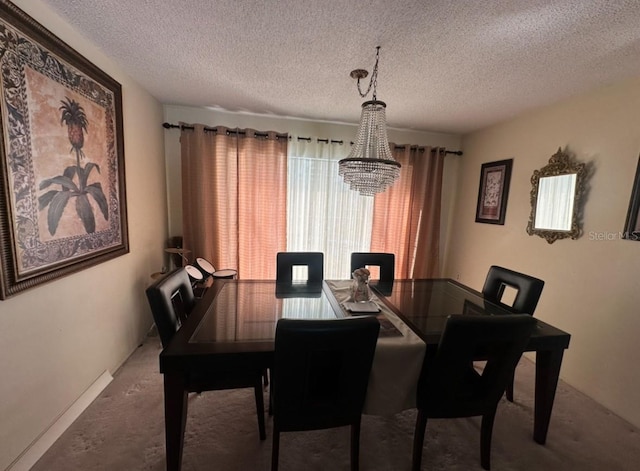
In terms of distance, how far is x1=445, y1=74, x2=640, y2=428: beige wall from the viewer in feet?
5.93

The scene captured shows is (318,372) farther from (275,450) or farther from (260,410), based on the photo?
(260,410)

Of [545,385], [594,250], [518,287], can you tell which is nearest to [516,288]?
[518,287]

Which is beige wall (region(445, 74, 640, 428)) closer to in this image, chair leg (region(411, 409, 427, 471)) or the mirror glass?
the mirror glass

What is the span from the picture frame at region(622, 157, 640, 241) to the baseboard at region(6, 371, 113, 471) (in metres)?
3.75

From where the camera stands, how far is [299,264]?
2.27 metres

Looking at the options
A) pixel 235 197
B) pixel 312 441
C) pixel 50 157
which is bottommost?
pixel 312 441

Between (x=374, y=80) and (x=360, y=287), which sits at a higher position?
(x=374, y=80)

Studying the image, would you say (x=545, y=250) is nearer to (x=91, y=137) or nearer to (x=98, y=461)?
(x=98, y=461)

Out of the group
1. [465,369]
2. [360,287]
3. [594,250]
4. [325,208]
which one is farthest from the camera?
[325,208]

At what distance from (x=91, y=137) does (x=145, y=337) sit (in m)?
1.82

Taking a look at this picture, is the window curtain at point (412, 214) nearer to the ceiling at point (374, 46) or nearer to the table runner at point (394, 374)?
the ceiling at point (374, 46)

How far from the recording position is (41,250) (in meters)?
1.33

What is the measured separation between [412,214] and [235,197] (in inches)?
86.3

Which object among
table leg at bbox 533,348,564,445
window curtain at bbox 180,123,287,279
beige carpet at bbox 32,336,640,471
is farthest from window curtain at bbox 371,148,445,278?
table leg at bbox 533,348,564,445
